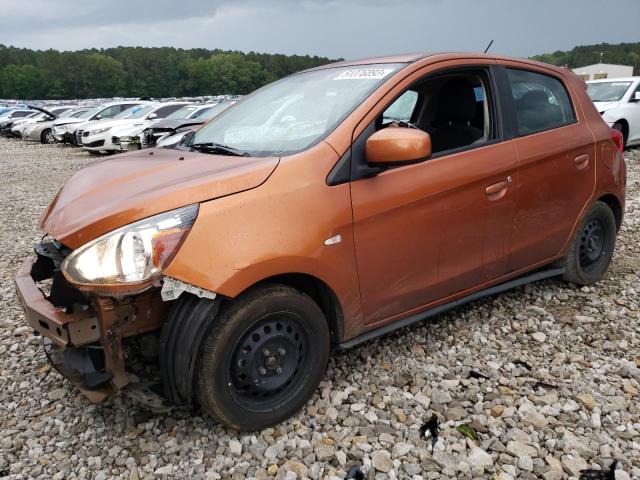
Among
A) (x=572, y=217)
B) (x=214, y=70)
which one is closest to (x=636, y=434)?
(x=572, y=217)

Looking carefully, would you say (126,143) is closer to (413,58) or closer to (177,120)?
(177,120)

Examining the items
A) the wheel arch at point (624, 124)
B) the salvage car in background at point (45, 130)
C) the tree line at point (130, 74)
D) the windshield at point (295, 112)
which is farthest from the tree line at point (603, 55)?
the windshield at point (295, 112)

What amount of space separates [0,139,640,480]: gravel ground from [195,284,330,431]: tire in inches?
6.5

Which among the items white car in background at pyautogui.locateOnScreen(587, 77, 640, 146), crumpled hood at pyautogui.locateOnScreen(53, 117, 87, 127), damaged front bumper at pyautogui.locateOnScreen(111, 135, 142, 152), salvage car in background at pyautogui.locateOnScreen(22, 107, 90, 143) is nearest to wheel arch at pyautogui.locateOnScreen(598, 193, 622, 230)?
white car in background at pyautogui.locateOnScreen(587, 77, 640, 146)

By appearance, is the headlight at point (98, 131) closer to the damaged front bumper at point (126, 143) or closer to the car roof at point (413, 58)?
the damaged front bumper at point (126, 143)

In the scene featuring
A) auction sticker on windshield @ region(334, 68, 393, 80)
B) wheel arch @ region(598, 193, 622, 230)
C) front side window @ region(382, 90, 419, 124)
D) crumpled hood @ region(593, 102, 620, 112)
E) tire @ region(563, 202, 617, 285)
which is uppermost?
auction sticker on windshield @ region(334, 68, 393, 80)

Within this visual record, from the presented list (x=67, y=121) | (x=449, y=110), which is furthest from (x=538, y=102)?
(x=67, y=121)

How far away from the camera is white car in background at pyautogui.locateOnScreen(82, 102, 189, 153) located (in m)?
14.9

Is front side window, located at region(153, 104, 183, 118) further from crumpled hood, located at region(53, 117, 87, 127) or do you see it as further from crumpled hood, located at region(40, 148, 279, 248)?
crumpled hood, located at region(40, 148, 279, 248)

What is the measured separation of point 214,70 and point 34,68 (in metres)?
28.3

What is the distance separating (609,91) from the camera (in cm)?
1131

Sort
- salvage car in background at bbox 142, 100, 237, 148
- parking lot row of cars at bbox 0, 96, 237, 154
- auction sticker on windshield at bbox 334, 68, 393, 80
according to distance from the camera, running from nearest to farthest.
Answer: auction sticker on windshield at bbox 334, 68, 393, 80, salvage car in background at bbox 142, 100, 237, 148, parking lot row of cars at bbox 0, 96, 237, 154

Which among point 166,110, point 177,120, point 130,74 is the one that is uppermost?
point 130,74

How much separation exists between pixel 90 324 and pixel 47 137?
74.3ft
